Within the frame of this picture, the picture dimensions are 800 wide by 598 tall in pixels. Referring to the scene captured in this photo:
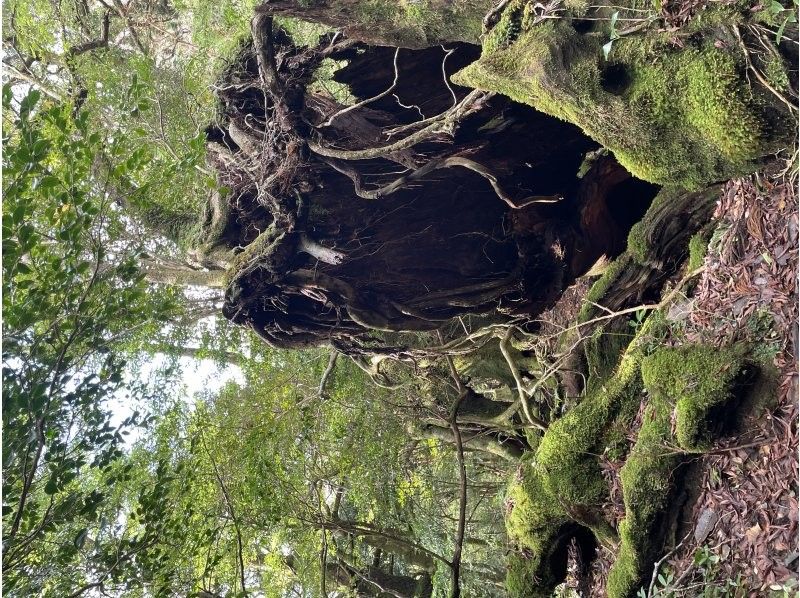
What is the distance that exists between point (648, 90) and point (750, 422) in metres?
2.32

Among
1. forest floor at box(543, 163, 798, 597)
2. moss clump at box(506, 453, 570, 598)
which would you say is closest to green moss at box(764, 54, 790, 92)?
forest floor at box(543, 163, 798, 597)

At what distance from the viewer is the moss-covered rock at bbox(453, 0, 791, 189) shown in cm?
334

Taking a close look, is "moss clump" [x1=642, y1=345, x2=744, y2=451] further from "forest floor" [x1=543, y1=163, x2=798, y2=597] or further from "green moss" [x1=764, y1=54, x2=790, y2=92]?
"green moss" [x1=764, y1=54, x2=790, y2=92]

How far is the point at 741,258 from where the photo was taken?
4.39 m

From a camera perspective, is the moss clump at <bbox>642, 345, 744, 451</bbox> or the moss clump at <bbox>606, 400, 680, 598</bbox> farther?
the moss clump at <bbox>606, 400, 680, 598</bbox>

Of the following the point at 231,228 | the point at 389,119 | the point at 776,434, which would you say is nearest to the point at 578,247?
the point at 389,119

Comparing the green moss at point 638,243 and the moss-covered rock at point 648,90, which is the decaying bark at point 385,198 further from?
the moss-covered rock at point 648,90

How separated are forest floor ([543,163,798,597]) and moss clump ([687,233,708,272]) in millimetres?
106

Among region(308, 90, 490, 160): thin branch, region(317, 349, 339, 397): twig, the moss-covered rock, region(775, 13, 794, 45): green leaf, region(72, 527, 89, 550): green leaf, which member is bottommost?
region(72, 527, 89, 550): green leaf

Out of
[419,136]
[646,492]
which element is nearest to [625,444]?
[646,492]

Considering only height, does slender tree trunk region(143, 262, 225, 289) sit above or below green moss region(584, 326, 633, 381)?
above

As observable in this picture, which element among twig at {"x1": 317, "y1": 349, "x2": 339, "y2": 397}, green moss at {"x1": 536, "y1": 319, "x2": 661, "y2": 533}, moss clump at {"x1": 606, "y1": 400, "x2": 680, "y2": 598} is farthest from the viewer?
twig at {"x1": 317, "y1": 349, "x2": 339, "y2": 397}

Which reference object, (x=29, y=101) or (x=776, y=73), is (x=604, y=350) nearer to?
(x=776, y=73)

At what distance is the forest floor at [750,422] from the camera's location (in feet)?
12.8
